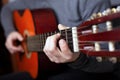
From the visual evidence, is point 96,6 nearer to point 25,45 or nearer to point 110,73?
point 110,73

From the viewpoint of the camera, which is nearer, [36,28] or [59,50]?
[59,50]

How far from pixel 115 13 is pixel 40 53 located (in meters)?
0.50

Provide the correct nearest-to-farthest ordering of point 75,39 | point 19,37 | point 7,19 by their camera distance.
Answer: point 75,39, point 19,37, point 7,19

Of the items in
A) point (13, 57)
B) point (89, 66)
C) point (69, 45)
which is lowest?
point (13, 57)

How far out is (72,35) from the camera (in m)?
0.70

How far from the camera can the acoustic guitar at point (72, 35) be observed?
59 cm

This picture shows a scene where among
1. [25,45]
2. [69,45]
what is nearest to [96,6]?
A: [69,45]

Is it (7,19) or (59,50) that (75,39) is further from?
(7,19)

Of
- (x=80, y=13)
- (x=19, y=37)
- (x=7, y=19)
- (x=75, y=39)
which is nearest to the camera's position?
(x=75, y=39)

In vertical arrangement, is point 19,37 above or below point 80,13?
below

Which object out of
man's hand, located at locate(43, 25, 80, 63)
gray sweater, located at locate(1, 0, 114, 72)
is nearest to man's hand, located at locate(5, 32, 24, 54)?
gray sweater, located at locate(1, 0, 114, 72)

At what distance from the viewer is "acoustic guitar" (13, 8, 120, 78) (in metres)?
0.59

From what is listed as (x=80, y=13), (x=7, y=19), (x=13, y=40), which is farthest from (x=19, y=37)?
(x=80, y=13)

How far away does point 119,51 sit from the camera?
0.57 metres
